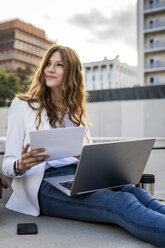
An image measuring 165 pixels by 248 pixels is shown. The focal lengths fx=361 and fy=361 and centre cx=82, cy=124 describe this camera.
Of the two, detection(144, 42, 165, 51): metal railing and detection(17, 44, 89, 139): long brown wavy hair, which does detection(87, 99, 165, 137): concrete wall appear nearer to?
detection(17, 44, 89, 139): long brown wavy hair

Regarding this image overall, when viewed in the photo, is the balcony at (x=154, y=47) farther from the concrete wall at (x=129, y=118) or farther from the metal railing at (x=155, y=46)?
the concrete wall at (x=129, y=118)

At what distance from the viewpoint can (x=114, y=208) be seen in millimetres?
1841

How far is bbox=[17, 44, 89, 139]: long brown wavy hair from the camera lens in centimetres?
238

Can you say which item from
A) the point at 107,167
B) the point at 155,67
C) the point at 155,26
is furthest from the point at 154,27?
the point at 107,167

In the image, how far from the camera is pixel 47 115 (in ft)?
7.73

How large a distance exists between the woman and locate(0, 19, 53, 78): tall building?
215 feet

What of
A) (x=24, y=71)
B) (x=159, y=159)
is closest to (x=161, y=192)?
(x=159, y=159)

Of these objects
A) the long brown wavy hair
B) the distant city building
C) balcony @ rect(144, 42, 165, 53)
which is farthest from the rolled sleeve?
the distant city building

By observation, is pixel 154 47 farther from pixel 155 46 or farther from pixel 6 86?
pixel 6 86

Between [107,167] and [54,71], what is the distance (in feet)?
2.84

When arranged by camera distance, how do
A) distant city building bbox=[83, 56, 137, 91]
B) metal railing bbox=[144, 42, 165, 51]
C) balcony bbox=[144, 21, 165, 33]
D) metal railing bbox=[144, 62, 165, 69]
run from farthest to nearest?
distant city building bbox=[83, 56, 137, 91], metal railing bbox=[144, 62, 165, 69], metal railing bbox=[144, 42, 165, 51], balcony bbox=[144, 21, 165, 33]

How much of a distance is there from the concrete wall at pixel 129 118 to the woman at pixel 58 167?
1653 centimetres

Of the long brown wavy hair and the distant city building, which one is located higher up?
the distant city building

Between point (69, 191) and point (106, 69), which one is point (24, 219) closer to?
point (69, 191)
